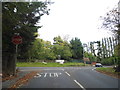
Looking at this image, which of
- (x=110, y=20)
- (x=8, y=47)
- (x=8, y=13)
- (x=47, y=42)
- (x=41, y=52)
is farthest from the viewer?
(x=47, y=42)

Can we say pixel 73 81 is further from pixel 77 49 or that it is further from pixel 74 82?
pixel 77 49

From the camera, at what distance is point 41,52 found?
72.8 meters

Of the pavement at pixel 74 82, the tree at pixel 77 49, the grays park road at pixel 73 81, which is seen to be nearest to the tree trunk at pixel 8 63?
the pavement at pixel 74 82

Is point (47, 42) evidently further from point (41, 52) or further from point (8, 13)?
point (8, 13)

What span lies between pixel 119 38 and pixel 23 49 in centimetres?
1137

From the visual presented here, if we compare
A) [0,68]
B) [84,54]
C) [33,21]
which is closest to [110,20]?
[33,21]

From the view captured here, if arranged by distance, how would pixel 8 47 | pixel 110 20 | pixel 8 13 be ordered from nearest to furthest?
1. pixel 8 13
2. pixel 8 47
3. pixel 110 20

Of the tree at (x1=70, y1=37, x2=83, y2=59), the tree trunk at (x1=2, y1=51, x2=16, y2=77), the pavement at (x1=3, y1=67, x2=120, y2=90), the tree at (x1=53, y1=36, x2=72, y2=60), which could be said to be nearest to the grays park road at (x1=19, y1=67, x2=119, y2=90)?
the pavement at (x1=3, y1=67, x2=120, y2=90)

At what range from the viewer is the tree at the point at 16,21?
43.4ft

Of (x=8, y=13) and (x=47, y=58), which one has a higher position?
(x=8, y=13)

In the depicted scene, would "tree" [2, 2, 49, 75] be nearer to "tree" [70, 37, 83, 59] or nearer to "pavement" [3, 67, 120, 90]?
"pavement" [3, 67, 120, 90]

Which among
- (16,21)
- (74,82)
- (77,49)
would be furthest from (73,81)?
(77,49)

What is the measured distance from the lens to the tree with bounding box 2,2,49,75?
1323 cm

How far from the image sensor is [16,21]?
15070 millimetres
